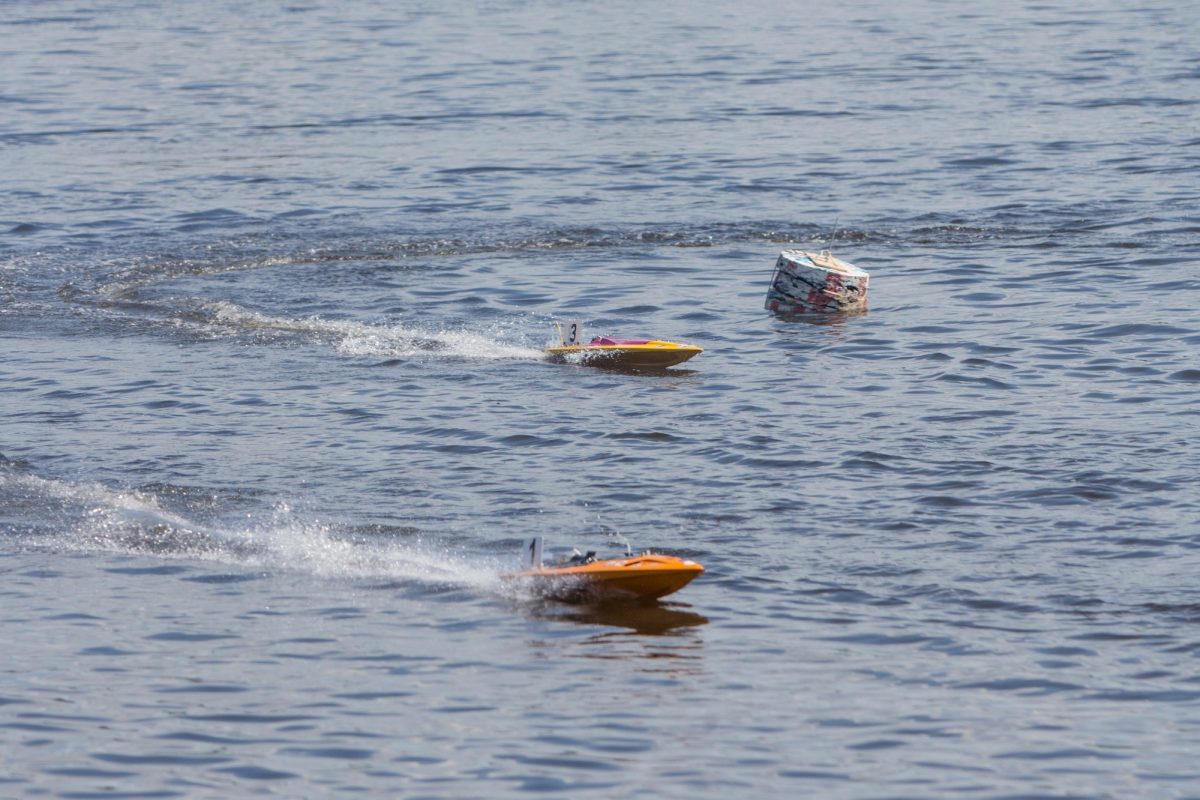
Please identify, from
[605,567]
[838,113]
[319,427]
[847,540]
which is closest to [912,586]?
[847,540]

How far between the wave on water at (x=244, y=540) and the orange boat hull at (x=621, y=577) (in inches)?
23.8

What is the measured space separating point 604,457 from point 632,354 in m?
3.62

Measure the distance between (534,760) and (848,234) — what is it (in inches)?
751

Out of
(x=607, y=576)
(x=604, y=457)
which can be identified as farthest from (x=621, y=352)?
(x=607, y=576)

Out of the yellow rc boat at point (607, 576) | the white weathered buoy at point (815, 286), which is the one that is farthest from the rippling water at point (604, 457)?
the white weathered buoy at point (815, 286)

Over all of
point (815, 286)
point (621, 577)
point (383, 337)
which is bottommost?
point (621, 577)

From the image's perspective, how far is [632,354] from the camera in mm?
21594

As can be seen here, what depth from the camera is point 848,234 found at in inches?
1152

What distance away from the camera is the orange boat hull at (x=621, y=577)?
13.8 m

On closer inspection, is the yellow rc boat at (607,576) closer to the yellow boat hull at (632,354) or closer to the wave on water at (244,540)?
the wave on water at (244,540)

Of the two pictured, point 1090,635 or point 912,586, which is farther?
point 912,586

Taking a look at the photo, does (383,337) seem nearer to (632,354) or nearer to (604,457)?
(632,354)

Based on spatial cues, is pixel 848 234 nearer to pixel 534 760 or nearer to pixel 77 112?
pixel 534 760

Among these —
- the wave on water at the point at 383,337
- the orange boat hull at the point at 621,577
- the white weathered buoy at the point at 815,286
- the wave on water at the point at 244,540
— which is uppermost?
the white weathered buoy at the point at 815,286
